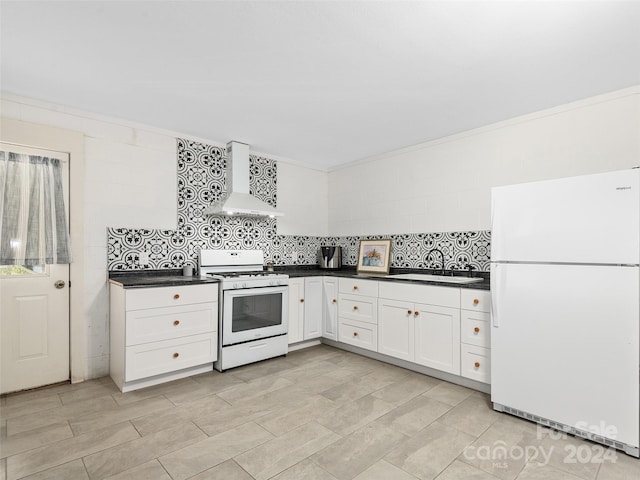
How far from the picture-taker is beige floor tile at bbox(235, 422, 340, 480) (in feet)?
5.79

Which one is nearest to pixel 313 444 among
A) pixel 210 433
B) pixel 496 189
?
pixel 210 433

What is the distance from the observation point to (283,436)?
206 centimetres

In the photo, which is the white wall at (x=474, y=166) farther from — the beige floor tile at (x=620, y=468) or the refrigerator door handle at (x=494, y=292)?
the beige floor tile at (x=620, y=468)

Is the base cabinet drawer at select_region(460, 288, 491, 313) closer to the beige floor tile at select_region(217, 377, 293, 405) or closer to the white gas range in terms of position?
the beige floor tile at select_region(217, 377, 293, 405)

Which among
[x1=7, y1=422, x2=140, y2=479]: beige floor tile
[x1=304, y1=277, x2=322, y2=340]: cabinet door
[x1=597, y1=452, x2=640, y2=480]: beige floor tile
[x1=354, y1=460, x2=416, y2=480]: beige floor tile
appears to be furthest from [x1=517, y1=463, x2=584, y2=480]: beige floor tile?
[x1=304, y1=277, x2=322, y2=340]: cabinet door

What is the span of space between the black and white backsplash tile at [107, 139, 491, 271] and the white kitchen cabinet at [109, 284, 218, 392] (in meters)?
0.47

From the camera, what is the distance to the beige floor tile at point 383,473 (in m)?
1.70

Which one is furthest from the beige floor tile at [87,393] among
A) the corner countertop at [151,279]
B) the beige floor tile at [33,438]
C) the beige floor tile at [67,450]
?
the corner countertop at [151,279]

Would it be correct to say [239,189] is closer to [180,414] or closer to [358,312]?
[358,312]

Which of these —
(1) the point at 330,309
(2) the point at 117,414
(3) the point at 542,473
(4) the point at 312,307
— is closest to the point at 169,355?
(2) the point at 117,414

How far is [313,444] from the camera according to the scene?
6.49ft

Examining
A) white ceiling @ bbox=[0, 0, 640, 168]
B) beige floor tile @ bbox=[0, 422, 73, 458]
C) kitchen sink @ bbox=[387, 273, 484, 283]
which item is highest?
white ceiling @ bbox=[0, 0, 640, 168]

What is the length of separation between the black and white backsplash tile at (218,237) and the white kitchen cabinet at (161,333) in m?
0.47

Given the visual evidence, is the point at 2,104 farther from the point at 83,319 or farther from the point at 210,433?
the point at 210,433
